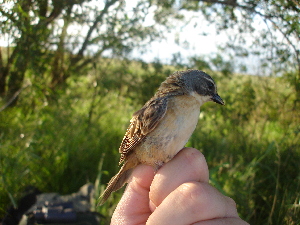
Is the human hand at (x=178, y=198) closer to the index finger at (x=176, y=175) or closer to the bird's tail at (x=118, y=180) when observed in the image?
the index finger at (x=176, y=175)

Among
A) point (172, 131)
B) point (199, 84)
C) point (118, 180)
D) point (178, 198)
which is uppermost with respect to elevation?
point (199, 84)

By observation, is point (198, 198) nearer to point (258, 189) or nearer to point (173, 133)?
point (173, 133)

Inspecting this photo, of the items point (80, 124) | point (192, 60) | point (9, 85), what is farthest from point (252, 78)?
point (9, 85)

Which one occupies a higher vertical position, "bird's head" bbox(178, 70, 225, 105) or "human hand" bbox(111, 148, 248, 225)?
"bird's head" bbox(178, 70, 225, 105)

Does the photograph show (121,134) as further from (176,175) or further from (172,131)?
(176,175)

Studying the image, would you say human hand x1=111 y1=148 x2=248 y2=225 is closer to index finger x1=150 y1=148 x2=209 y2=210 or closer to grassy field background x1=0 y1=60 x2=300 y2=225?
index finger x1=150 y1=148 x2=209 y2=210

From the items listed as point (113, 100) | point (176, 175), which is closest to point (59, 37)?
point (113, 100)

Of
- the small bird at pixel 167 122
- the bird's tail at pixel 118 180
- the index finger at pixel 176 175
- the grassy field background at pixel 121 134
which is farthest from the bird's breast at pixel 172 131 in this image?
the grassy field background at pixel 121 134

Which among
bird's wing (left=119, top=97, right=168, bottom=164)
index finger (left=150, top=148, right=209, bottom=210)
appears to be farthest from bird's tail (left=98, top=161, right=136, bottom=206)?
index finger (left=150, top=148, right=209, bottom=210)
